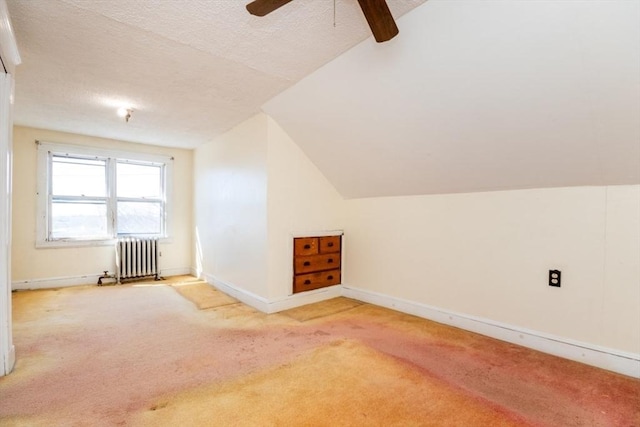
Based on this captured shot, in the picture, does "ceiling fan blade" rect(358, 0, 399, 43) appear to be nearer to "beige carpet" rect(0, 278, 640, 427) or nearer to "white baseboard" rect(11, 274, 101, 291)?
"beige carpet" rect(0, 278, 640, 427)

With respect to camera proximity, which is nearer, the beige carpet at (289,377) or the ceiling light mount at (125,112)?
the beige carpet at (289,377)

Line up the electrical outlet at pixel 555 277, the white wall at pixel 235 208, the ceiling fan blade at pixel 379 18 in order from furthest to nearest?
the white wall at pixel 235 208
the electrical outlet at pixel 555 277
the ceiling fan blade at pixel 379 18

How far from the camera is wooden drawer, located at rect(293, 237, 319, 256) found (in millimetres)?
3638

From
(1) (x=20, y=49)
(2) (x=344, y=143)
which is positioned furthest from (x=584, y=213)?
(1) (x=20, y=49)

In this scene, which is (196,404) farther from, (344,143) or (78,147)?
(78,147)

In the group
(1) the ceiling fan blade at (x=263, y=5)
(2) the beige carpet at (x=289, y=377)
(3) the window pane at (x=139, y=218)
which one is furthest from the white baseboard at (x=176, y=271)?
(1) the ceiling fan blade at (x=263, y=5)

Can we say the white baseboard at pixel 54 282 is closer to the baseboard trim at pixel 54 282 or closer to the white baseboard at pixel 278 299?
the baseboard trim at pixel 54 282

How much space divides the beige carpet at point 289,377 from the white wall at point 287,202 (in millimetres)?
542

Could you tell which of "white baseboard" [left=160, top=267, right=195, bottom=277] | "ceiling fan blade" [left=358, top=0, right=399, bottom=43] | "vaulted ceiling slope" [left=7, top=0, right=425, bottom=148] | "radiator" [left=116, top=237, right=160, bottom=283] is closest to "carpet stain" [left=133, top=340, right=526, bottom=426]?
"ceiling fan blade" [left=358, top=0, right=399, bottom=43]

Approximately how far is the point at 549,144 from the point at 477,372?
1.67 meters

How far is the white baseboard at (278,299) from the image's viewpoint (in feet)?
11.3

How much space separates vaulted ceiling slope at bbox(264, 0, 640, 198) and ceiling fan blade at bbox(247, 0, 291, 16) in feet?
2.80

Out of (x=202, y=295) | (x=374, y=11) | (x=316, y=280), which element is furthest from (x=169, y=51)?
(x=202, y=295)

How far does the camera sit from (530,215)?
254cm
